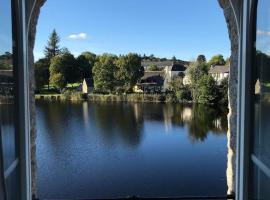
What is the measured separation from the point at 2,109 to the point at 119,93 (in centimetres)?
3668

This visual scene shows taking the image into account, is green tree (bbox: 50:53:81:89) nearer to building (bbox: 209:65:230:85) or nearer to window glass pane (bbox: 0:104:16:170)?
building (bbox: 209:65:230:85)

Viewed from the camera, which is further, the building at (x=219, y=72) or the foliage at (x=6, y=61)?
the building at (x=219, y=72)

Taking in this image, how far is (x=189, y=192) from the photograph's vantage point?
11984mm

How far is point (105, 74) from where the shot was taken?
3950 cm

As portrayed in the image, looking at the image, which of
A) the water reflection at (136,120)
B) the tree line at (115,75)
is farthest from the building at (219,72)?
the water reflection at (136,120)

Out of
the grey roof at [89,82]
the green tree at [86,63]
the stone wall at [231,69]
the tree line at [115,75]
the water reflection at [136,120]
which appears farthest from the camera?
the green tree at [86,63]

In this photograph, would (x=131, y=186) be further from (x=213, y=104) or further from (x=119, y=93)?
(x=119, y=93)

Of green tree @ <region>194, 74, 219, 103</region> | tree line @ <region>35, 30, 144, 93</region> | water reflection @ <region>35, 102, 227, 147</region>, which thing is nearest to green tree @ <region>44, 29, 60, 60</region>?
tree line @ <region>35, 30, 144, 93</region>

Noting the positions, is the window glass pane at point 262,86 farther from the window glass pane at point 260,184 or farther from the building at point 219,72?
the building at point 219,72

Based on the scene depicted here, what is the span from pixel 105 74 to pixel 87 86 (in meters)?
2.90

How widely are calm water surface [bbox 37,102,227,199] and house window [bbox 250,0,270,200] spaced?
9.50m

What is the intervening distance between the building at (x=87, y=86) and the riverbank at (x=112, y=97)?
185cm

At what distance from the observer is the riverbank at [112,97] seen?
3659 cm

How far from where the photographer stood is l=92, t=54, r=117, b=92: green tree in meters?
39.3
